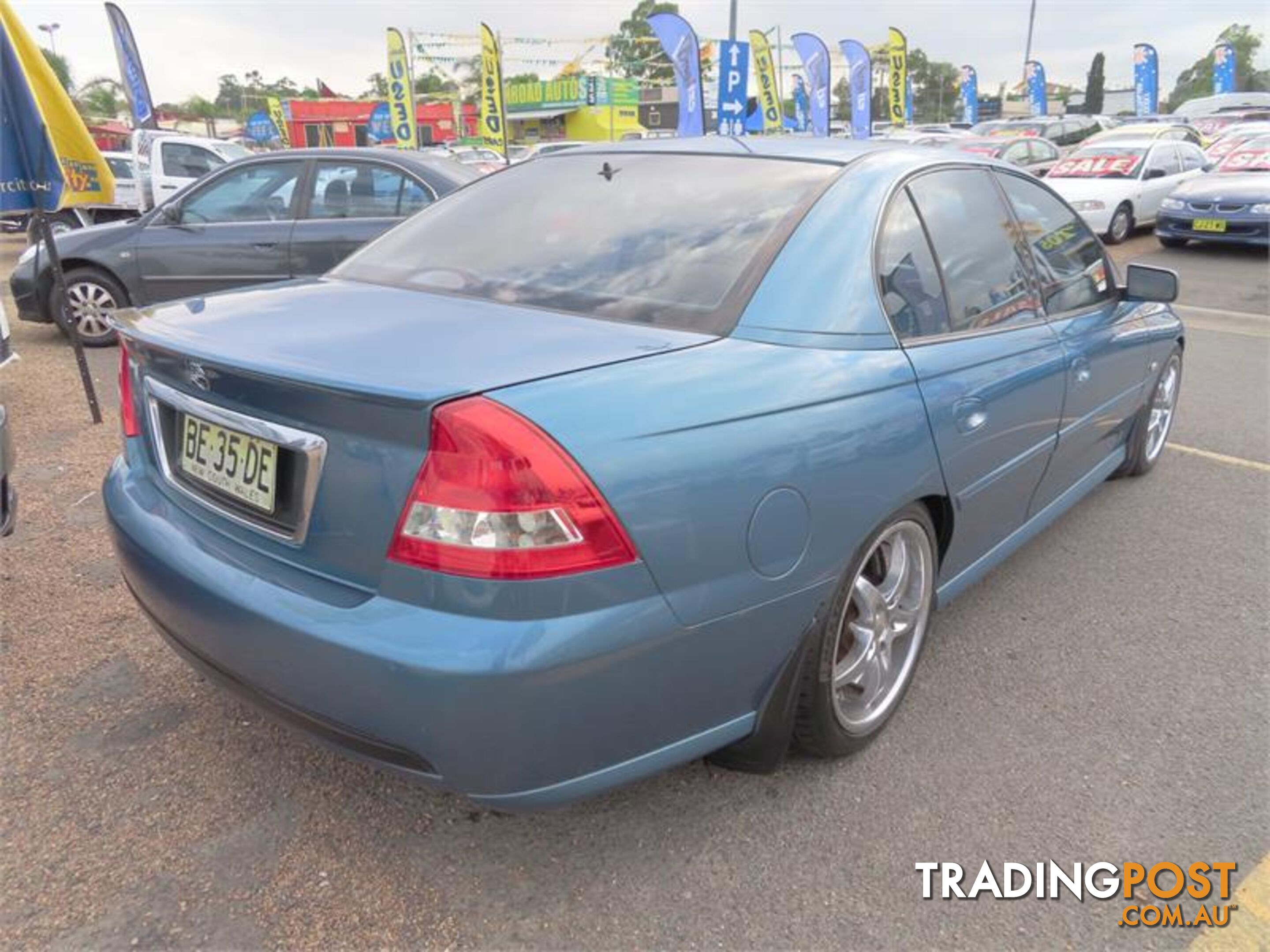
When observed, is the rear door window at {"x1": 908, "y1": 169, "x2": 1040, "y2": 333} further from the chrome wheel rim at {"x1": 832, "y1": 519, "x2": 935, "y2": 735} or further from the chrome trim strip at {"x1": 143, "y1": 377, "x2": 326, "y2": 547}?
the chrome trim strip at {"x1": 143, "y1": 377, "x2": 326, "y2": 547}

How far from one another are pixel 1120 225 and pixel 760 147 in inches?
518

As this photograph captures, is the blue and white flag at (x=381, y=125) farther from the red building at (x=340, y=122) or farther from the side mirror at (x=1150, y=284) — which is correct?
the side mirror at (x=1150, y=284)

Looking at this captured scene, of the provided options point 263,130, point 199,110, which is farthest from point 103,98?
point 263,130

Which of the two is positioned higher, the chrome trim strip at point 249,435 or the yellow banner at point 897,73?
the yellow banner at point 897,73

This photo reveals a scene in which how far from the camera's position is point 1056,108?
62.4 meters

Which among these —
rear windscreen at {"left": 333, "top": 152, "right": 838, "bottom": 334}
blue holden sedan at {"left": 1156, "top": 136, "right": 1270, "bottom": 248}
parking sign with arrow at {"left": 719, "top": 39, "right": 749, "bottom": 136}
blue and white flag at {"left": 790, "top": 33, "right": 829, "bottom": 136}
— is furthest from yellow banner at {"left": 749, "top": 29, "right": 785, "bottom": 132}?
rear windscreen at {"left": 333, "top": 152, "right": 838, "bottom": 334}

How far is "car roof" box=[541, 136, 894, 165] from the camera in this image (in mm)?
2584

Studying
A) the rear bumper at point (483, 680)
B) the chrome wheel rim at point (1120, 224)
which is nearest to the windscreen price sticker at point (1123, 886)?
the rear bumper at point (483, 680)

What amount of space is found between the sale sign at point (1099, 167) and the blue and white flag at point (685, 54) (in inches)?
352

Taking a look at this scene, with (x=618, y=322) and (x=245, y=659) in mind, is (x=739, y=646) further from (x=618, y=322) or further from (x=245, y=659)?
(x=245, y=659)

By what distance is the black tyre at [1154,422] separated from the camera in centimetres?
418

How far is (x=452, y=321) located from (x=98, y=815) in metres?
1.47

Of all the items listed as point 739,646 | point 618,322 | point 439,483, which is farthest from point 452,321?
point 739,646

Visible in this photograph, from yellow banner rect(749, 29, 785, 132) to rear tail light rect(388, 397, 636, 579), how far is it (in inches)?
988
